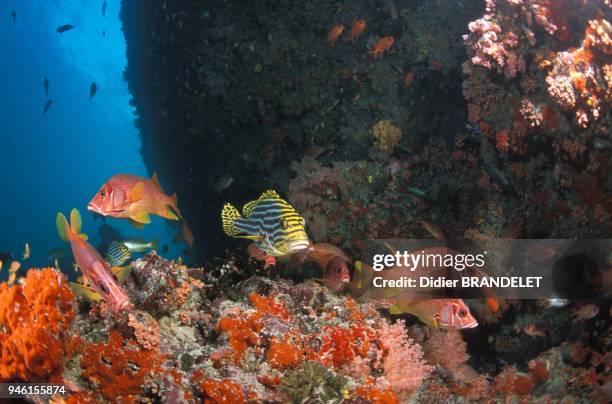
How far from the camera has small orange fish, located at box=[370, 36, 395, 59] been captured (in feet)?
22.6

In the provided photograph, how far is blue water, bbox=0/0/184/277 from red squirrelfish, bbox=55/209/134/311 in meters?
46.7

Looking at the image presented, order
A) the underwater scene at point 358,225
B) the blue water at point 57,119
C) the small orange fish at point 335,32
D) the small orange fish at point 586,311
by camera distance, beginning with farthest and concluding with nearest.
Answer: the blue water at point 57,119 → the small orange fish at point 335,32 → the small orange fish at point 586,311 → the underwater scene at point 358,225

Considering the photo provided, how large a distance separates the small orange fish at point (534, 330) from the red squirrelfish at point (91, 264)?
4892 millimetres

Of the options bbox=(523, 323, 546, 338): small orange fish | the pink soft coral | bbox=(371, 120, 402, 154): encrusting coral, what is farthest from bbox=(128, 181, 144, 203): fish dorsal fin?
bbox=(523, 323, 546, 338): small orange fish

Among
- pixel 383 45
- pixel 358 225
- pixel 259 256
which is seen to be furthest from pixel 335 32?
pixel 259 256

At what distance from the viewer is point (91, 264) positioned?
2.35 meters

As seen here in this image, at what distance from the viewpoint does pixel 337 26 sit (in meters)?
7.18

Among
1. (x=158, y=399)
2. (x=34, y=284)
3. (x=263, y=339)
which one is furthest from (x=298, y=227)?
(x=34, y=284)

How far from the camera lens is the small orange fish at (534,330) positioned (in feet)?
15.9

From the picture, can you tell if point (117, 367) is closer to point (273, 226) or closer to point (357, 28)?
point (273, 226)

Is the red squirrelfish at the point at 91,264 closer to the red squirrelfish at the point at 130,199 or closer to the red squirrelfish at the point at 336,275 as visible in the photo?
Result: the red squirrelfish at the point at 130,199

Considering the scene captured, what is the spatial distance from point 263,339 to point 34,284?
1727mm

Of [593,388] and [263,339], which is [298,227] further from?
[593,388]

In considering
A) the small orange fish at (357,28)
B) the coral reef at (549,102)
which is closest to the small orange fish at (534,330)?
the coral reef at (549,102)
